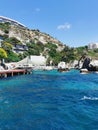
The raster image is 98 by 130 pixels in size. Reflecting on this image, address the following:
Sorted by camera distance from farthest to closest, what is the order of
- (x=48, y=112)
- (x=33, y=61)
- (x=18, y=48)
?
(x=18, y=48), (x=33, y=61), (x=48, y=112)

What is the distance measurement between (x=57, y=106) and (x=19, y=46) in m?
158

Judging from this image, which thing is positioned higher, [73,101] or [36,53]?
[36,53]

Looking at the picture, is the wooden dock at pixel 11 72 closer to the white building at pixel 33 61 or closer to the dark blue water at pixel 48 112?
the white building at pixel 33 61

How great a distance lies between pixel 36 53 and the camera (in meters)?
198

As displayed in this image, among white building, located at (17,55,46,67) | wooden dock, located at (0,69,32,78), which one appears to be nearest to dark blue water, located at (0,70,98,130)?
wooden dock, located at (0,69,32,78)

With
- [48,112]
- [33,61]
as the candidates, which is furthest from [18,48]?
[48,112]

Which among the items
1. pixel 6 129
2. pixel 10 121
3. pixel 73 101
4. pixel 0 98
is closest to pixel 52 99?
pixel 73 101

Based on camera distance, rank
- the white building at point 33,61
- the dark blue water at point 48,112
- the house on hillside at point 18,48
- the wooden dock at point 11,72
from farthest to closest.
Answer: the house on hillside at point 18,48, the white building at point 33,61, the wooden dock at point 11,72, the dark blue water at point 48,112

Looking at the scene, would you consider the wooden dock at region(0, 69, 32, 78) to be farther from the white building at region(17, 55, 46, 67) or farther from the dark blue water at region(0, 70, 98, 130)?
the dark blue water at region(0, 70, 98, 130)

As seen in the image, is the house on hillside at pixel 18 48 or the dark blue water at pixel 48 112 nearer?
the dark blue water at pixel 48 112

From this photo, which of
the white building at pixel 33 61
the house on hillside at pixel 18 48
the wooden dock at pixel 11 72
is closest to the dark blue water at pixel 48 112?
the wooden dock at pixel 11 72

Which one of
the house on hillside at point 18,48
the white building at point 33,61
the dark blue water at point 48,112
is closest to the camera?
the dark blue water at point 48,112

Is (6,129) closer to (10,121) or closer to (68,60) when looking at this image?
(10,121)

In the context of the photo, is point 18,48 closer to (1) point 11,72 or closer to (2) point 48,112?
(1) point 11,72
